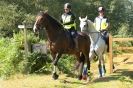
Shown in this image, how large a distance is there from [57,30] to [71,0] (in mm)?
30864

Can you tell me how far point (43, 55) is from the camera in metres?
A: 14.4

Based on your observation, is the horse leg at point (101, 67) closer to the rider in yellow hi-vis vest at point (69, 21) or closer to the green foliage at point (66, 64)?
the rider in yellow hi-vis vest at point (69, 21)

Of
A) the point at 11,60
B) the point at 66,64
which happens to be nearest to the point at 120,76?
the point at 66,64

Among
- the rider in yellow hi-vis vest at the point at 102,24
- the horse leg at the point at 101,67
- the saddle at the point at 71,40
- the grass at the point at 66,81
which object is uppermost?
the rider in yellow hi-vis vest at the point at 102,24

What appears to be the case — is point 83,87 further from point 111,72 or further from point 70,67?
point 70,67

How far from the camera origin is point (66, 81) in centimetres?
1205

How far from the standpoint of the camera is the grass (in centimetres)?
1110

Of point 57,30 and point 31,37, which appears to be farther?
point 31,37

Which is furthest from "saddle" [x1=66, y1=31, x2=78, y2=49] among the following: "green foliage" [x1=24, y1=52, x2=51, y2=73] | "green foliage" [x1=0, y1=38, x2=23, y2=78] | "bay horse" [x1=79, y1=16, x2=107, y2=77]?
"green foliage" [x1=0, y1=38, x2=23, y2=78]

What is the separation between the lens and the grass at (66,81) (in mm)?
11100

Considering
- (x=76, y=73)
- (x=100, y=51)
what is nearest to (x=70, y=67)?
(x=76, y=73)

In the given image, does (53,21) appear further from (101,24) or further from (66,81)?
(66,81)

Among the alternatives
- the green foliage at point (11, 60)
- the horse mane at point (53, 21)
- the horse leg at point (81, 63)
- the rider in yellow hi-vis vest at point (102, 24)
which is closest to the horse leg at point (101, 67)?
the horse leg at point (81, 63)

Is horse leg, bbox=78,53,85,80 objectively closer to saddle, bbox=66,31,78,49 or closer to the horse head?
saddle, bbox=66,31,78,49
